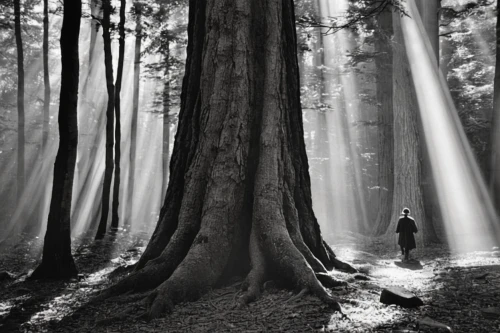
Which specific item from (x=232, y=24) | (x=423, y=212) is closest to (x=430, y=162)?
(x=423, y=212)

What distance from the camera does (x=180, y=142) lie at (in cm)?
685

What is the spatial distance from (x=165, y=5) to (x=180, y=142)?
1362cm

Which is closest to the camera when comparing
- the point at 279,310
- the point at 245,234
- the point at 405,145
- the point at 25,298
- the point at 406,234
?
the point at 279,310

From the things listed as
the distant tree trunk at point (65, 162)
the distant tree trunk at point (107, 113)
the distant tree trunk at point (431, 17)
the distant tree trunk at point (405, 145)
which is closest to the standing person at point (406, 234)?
the distant tree trunk at point (405, 145)

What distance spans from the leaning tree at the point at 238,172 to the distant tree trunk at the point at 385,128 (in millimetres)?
11174

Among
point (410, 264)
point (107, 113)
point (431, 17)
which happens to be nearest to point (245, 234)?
point (410, 264)

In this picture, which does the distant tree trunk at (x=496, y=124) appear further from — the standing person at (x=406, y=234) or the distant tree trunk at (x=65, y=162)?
the distant tree trunk at (x=65, y=162)

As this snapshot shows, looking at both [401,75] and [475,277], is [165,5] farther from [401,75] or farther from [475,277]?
[475,277]

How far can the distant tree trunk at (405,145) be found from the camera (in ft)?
45.1

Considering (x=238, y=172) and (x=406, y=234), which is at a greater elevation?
(x=238, y=172)

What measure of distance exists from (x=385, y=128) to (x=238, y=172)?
1349cm

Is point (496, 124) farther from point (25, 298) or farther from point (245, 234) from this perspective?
point (25, 298)

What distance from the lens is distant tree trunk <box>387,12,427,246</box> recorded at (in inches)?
541

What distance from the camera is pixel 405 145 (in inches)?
555
